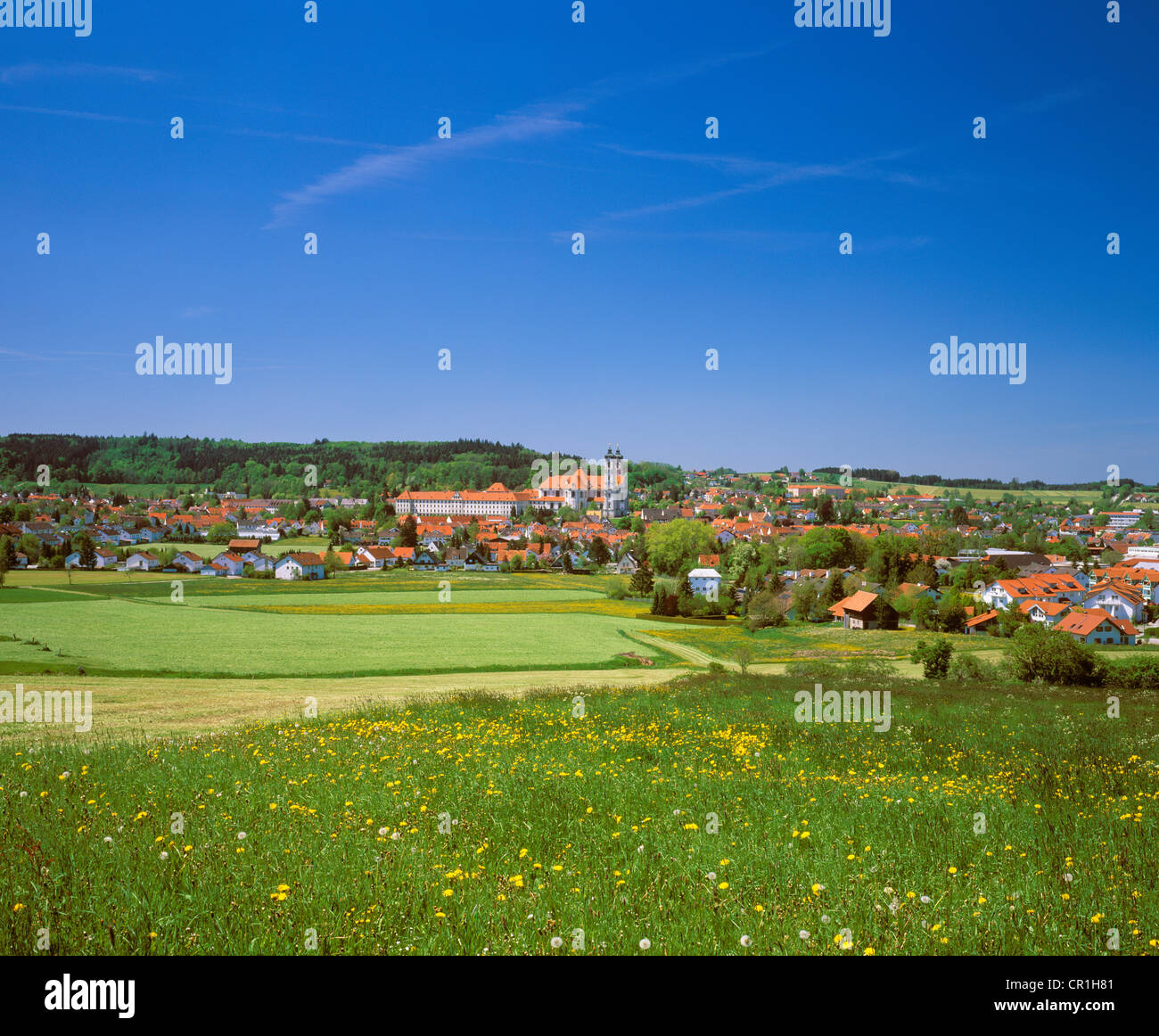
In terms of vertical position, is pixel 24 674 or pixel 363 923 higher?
pixel 363 923

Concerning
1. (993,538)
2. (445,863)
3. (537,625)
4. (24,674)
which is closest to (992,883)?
(445,863)

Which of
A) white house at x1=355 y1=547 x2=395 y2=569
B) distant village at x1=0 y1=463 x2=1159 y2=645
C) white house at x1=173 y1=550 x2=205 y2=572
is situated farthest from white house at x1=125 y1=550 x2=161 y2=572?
white house at x1=355 y1=547 x2=395 y2=569

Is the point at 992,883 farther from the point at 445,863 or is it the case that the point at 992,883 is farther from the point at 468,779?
the point at 468,779

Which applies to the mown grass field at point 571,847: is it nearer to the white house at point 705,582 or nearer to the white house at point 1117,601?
the white house at point 1117,601

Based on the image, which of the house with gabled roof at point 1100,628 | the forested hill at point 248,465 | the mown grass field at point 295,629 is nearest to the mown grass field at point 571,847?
the mown grass field at point 295,629

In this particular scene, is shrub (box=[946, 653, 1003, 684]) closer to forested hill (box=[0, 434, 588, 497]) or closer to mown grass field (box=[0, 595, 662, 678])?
mown grass field (box=[0, 595, 662, 678])
